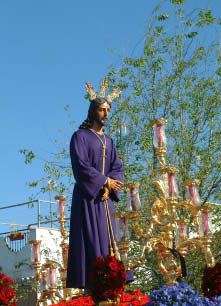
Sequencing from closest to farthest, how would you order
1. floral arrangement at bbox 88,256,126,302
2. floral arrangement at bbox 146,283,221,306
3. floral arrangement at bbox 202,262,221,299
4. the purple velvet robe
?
floral arrangement at bbox 146,283,221,306 → floral arrangement at bbox 88,256,126,302 → floral arrangement at bbox 202,262,221,299 → the purple velvet robe

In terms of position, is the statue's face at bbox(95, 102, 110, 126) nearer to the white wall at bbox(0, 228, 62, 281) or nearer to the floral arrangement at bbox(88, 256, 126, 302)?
the floral arrangement at bbox(88, 256, 126, 302)

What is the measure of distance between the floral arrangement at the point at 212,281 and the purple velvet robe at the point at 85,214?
166cm

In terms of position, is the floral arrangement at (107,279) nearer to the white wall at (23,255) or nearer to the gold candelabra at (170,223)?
the gold candelabra at (170,223)

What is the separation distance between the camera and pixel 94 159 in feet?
24.0

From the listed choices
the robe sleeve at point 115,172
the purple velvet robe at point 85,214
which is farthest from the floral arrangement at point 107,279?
the robe sleeve at point 115,172

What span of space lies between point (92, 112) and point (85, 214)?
1.42 m

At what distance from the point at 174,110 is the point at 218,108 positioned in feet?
3.21

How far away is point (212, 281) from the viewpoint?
17.8 feet

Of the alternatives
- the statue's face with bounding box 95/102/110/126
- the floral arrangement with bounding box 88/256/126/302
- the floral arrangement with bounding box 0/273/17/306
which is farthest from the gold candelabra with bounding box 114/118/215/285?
the floral arrangement with bounding box 0/273/17/306

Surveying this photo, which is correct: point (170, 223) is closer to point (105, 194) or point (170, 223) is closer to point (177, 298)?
point (105, 194)

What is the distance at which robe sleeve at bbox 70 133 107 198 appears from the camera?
693cm

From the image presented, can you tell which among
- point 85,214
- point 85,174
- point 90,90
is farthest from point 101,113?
point 85,214

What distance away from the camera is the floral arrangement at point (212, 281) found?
5387mm

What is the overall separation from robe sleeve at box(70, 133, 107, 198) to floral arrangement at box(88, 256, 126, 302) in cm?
178
